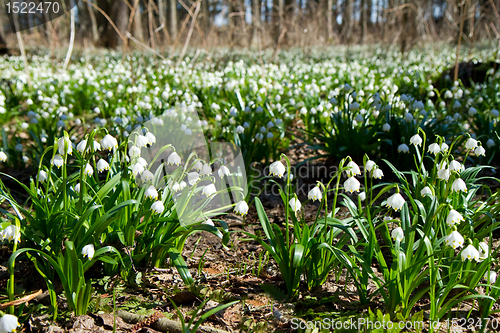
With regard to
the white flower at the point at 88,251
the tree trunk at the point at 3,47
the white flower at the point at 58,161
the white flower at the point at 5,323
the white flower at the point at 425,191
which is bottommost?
the white flower at the point at 5,323

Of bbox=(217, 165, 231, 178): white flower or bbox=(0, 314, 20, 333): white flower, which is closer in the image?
bbox=(0, 314, 20, 333): white flower

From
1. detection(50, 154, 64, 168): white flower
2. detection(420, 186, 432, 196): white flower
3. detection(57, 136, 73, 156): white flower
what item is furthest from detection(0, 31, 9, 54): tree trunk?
detection(420, 186, 432, 196): white flower

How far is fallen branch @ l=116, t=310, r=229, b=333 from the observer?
5.46ft

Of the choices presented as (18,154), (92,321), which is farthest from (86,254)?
(18,154)

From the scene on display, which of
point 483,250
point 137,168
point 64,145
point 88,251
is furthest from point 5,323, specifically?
point 483,250

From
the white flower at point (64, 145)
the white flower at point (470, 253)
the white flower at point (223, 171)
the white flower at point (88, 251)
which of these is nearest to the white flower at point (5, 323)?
the white flower at point (88, 251)

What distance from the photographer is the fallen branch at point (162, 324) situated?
1663 millimetres

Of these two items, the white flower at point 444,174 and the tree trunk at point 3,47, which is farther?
the tree trunk at point 3,47

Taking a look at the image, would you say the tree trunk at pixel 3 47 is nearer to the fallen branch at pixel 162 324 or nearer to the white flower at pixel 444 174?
the fallen branch at pixel 162 324

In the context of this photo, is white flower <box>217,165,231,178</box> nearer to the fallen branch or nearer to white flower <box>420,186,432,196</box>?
the fallen branch

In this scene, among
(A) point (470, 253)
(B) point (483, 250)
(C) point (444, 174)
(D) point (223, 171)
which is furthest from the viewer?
(D) point (223, 171)

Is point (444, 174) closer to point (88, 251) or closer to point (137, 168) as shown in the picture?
point (137, 168)

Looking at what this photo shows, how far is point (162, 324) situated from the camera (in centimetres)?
169

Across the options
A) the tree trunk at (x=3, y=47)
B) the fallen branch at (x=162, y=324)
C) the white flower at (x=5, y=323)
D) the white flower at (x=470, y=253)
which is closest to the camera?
the white flower at (x=5, y=323)
